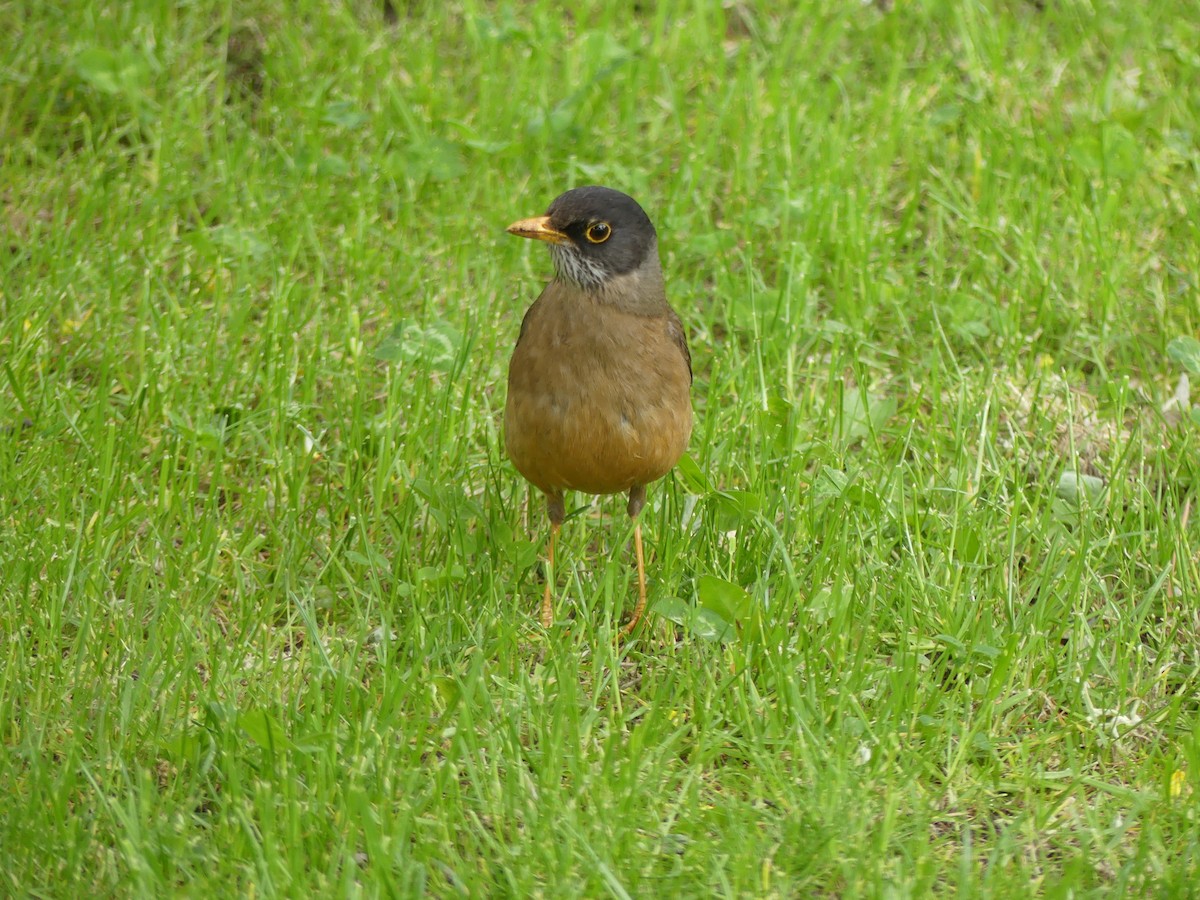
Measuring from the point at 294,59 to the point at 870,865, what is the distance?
514cm

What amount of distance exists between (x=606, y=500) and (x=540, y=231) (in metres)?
1.20

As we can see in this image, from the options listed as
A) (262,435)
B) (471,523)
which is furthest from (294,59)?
(471,523)

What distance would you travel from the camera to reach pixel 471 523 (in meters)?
5.03

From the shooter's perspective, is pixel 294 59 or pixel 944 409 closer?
pixel 944 409

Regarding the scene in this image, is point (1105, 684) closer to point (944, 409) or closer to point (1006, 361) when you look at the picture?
point (944, 409)

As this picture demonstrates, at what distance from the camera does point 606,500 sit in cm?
533

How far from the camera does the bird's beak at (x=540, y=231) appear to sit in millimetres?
4484

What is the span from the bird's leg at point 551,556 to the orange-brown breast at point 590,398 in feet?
0.88

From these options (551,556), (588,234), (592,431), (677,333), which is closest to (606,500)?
(551,556)

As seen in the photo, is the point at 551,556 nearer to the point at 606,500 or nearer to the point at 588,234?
the point at 606,500

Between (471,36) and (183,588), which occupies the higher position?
(471,36)

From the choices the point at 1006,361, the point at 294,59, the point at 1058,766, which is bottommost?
the point at 1058,766

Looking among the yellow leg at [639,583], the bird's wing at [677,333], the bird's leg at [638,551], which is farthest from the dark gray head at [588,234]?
the yellow leg at [639,583]

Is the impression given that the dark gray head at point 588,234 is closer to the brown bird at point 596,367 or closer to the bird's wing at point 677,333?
the brown bird at point 596,367
